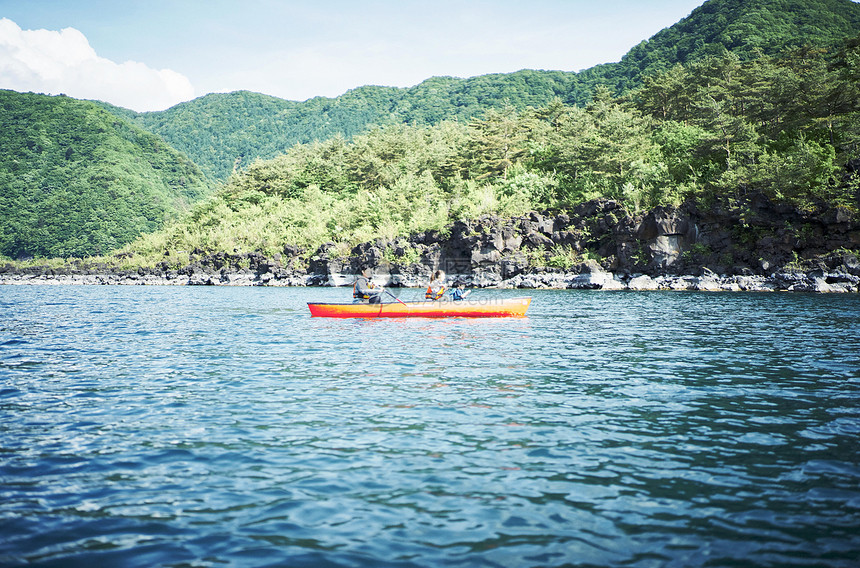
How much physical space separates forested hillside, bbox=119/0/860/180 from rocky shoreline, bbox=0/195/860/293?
111ft

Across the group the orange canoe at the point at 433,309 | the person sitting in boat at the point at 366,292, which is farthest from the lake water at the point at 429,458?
the person sitting in boat at the point at 366,292

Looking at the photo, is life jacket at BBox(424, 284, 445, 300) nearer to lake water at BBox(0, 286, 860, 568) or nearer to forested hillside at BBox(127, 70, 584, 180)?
lake water at BBox(0, 286, 860, 568)

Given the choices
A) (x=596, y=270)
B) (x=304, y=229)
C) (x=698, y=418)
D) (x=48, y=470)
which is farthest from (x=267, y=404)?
(x=304, y=229)

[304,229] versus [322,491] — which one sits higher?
[304,229]

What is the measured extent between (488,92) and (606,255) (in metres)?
107

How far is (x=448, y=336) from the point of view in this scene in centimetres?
1912

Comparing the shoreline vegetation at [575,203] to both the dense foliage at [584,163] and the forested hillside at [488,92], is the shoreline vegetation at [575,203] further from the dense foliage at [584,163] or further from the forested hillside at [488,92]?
the forested hillside at [488,92]

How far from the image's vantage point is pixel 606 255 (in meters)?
55.8

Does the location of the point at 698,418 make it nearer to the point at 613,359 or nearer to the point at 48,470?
the point at 613,359

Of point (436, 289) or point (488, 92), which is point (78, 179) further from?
point (436, 289)

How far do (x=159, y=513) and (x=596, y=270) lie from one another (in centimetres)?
5105

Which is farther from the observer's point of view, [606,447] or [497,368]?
[497,368]

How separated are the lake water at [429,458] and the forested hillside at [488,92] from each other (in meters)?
75.1

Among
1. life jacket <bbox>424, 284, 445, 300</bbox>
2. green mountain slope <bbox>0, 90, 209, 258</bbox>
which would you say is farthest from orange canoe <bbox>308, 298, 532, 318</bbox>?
green mountain slope <bbox>0, 90, 209, 258</bbox>
